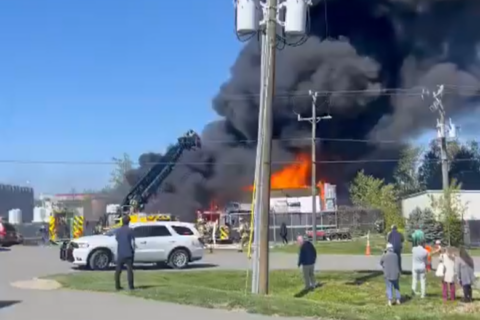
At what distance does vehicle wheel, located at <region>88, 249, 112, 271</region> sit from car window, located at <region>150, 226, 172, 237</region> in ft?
5.40

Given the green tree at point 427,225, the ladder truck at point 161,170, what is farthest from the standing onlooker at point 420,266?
the ladder truck at point 161,170

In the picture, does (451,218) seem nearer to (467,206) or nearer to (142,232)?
(467,206)

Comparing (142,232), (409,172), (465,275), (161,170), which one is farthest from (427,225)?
(409,172)

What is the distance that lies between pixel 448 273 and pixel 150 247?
1093cm

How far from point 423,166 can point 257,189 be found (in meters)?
72.5

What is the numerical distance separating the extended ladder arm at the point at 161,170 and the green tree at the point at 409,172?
2755 cm

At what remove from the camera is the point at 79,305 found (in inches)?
→ 500

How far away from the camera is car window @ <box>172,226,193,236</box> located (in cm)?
2383

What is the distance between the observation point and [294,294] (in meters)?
16.8

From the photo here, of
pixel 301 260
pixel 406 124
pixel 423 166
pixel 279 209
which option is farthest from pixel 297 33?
pixel 423 166

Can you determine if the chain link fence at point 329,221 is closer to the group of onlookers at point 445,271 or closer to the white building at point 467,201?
the white building at point 467,201

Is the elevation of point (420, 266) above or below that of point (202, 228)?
below

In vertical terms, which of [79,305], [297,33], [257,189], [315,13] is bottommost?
[79,305]

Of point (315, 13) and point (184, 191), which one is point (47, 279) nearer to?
point (184, 191)
